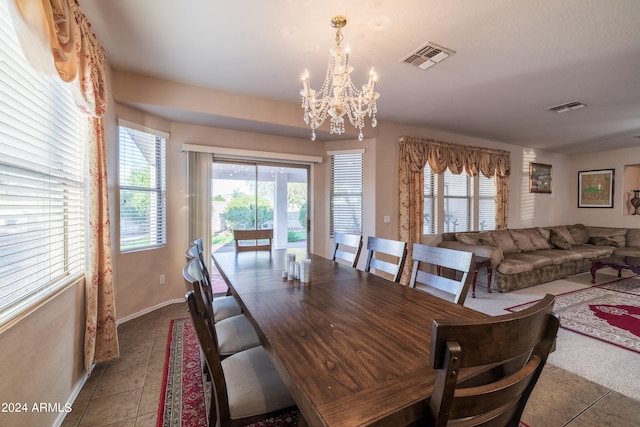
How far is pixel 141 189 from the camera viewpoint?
10.5ft

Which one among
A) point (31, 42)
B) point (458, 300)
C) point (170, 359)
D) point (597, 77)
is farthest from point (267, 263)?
point (597, 77)

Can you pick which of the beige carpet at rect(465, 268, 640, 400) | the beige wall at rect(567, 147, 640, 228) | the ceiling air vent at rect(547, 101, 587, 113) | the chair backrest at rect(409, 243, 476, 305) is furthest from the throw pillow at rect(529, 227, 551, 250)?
the chair backrest at rect(409, 243, 476, 305)

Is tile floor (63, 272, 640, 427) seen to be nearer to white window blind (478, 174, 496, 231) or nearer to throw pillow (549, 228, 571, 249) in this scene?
white window blind (478, 174, 496, 231)

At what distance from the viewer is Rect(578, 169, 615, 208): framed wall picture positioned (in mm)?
6191

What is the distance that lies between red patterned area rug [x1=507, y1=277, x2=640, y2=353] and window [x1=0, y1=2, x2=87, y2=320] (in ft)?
14.5

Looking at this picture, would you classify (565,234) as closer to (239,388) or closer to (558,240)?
(558,240)

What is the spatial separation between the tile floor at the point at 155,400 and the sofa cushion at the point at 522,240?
3520 mm

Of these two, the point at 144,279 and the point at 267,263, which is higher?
the point at 267,263

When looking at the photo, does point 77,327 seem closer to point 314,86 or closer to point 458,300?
point 458,300

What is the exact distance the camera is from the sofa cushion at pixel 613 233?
571 centimetres

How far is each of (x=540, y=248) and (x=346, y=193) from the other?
13.6 feet

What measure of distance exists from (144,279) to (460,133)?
5.47 metres

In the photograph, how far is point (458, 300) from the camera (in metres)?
1.51

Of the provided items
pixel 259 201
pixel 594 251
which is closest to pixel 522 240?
pixel 594 251
